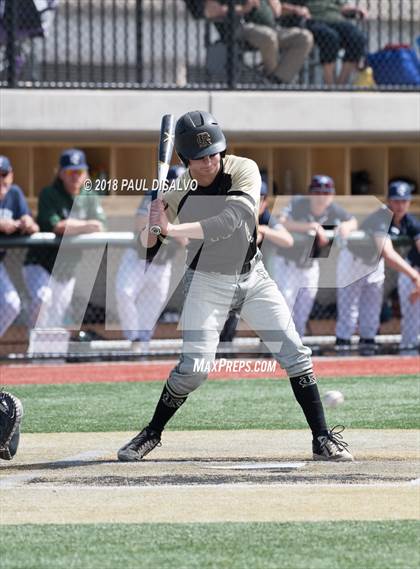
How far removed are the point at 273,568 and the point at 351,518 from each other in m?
0.91

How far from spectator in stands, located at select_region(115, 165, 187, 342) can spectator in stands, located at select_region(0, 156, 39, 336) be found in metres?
1.02

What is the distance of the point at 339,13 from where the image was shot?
16.4m

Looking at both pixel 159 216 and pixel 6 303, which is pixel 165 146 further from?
pixel 6 303

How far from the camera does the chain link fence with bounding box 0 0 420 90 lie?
15242 mm

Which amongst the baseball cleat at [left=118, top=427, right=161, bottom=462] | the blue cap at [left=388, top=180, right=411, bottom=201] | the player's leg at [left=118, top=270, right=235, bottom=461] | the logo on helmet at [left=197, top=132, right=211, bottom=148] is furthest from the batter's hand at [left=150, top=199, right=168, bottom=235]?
the blue cap at [left=388, top=180, right=411, bottom=201]

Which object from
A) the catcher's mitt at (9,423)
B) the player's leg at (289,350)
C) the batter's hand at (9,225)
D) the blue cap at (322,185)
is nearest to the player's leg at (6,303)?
the batter's hand at (9,225)

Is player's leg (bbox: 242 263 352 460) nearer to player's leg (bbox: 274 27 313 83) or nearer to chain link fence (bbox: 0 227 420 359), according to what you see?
chain link fence (bbox: 0 227 420 359)

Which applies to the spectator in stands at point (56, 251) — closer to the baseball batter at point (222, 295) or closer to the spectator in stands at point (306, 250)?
the spectator in stands at point (306, 250)

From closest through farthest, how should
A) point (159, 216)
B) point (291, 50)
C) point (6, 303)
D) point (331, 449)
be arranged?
point (159, 216)
point (331, 449)
point (6, 303)
point (291, 50)

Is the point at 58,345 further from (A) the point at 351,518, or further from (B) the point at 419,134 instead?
(A) the point at 351,518

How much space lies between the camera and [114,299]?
1327 centimetres

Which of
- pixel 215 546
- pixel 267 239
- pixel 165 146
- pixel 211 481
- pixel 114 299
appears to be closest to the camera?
pixel 215 546

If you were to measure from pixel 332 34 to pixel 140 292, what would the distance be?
5.00 m

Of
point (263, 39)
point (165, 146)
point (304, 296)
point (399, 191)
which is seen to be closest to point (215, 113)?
point (263, 39)
